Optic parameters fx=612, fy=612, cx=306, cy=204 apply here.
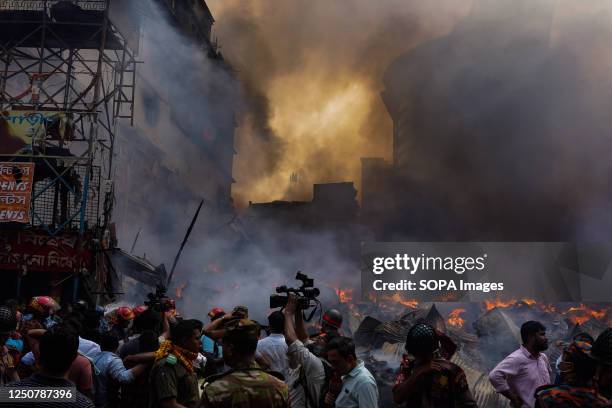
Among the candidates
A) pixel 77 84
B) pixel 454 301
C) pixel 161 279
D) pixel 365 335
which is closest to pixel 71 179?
pixel 161 279

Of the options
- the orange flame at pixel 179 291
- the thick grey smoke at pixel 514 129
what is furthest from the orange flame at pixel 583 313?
the orange flame at pixel 179 291

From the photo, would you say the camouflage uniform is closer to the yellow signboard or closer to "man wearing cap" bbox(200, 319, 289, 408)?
"man wearing cap" bbox(200, 319, 289, 408)

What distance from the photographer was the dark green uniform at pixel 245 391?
2531mm

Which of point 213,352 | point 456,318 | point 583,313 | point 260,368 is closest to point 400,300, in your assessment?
point 456,318

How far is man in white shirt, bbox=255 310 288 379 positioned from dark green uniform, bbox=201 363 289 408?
6.92ft

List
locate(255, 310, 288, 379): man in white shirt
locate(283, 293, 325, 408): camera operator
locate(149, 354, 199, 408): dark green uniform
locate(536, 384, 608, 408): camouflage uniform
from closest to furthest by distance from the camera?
locate(536, 384, 608, 408): camouflage uniform, locate(149, 354, 199, 408): dark green uniform, locate(283, 293, 325, 408): camera operator, locate(255, 310, 288, 379): man in white shirt

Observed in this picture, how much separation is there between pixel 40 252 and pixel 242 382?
12.8 m

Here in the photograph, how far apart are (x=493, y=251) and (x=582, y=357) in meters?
14.2

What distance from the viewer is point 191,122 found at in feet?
96.8

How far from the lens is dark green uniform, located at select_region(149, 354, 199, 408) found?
3.42 meters

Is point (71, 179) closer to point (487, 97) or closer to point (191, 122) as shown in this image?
point (191, 122)

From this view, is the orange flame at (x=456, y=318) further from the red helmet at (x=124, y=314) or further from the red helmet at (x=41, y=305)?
the red helmet at (x=41, y=305)

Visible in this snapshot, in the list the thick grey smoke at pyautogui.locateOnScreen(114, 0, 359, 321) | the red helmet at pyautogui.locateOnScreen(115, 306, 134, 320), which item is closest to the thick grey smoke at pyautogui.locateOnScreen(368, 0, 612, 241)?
the thick grey smoke at pyautogui.locateOnScreen(114, 0, 359, 321)

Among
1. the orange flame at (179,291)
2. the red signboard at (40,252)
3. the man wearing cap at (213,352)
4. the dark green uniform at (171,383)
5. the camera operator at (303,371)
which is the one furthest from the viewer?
the orange flame at (179,291)
